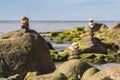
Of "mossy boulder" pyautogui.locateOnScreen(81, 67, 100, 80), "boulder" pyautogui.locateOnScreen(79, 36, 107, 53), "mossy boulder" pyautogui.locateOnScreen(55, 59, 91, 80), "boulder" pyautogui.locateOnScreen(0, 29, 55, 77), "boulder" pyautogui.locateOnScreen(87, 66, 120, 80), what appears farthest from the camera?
"boulder" pyautogui.locateOnScreen(79, 36, 107, 53)

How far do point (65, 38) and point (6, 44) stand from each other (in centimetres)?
5490

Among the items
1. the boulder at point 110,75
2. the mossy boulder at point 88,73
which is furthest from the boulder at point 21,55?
the boulder at point 110,75

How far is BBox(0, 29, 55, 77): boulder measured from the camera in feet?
77.8

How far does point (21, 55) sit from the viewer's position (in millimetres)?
23719

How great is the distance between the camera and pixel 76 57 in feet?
73.2

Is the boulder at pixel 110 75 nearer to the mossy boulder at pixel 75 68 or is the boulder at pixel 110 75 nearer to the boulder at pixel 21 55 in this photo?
the mossy boulder at pixel 75 68

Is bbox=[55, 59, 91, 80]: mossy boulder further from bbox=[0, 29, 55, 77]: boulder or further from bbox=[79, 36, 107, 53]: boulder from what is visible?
bbox=[79, 36, 107, 53]: boulder

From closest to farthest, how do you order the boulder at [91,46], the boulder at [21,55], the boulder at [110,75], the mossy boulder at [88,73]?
the boulder at [110,75] < the mossy boulder at [88,73] < the boulder at [21,55] < the boulder at [91,46]

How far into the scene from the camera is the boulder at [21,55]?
933 inches

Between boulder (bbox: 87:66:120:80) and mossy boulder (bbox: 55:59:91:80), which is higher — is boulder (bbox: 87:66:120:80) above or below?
above

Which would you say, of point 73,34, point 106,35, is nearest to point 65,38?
point 73,34

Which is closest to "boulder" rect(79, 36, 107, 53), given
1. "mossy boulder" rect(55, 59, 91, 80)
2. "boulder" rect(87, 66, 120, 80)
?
"mossy boulder" rect(55, 59, 91, 80)

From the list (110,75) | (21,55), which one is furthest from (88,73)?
(21,55)

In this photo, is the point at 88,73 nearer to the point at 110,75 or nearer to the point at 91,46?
the point at 110,75
